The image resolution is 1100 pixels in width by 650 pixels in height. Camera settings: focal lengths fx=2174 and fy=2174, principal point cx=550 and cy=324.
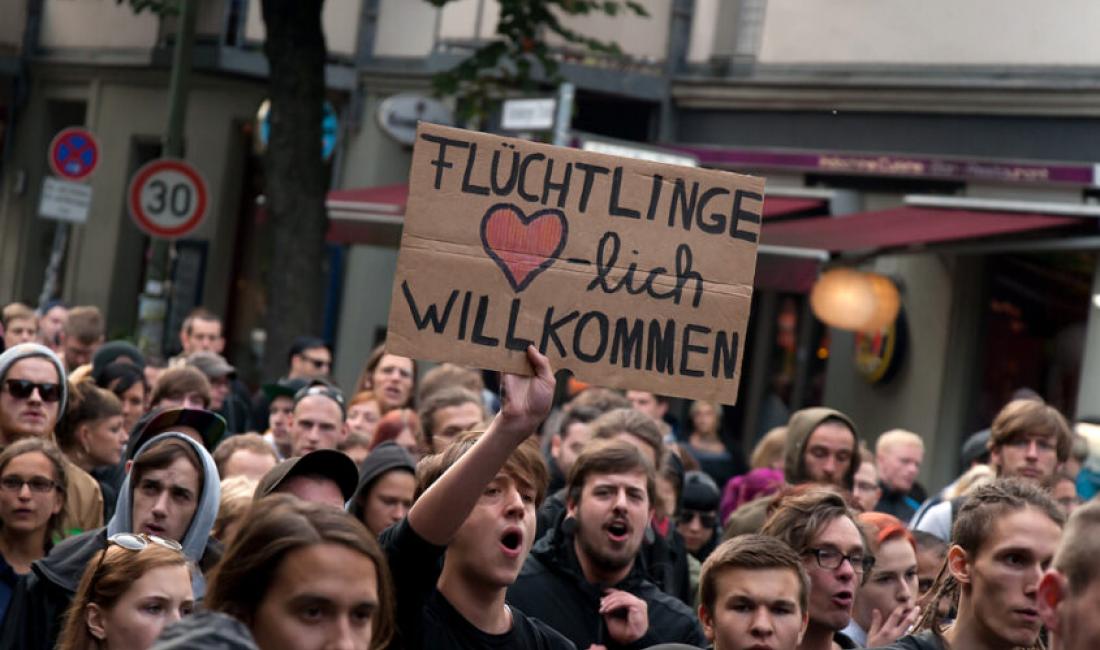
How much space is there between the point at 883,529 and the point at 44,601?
2.85m

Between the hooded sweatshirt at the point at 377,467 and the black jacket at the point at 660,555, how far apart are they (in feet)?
1.66

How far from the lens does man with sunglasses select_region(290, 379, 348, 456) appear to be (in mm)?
9875

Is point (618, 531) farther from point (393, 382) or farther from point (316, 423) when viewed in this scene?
point (393, 382)

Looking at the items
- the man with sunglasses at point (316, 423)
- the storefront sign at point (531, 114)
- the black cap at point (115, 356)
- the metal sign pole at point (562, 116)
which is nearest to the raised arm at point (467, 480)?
the man with sunglasses at point (316, 423)

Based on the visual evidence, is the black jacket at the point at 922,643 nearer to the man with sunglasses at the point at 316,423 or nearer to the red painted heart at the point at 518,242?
the red painted heart at the point at 518,242

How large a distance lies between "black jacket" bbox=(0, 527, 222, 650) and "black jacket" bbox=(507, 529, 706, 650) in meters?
1.33

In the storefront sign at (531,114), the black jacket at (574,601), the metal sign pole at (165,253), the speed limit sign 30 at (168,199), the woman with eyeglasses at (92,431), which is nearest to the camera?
the black jacket at (574,601)

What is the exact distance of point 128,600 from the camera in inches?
223

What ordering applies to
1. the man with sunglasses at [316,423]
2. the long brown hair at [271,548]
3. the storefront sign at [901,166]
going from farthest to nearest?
the storefront sign at [901,166]
the man with sunglasses at [316,423]
the long brown hair at [271,548]

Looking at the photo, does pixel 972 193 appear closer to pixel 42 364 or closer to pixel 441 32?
pixel 441 32

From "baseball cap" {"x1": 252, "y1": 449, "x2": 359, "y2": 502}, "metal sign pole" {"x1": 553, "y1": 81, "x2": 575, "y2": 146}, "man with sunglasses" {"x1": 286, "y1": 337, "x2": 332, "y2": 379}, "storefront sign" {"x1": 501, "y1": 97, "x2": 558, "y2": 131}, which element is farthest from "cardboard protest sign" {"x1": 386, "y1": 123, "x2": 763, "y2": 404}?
"storefront sign" {"x1": 501, "y1": 97, "x2": 558, "y2": 131}

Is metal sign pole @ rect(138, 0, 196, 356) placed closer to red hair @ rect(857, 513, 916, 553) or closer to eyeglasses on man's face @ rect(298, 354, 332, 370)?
eyeglasses on man's face @ rect(298, 354, 332, 370)

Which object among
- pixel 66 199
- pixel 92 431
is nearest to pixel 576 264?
pixel 92 431

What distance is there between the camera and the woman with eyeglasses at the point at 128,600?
5668 mm
